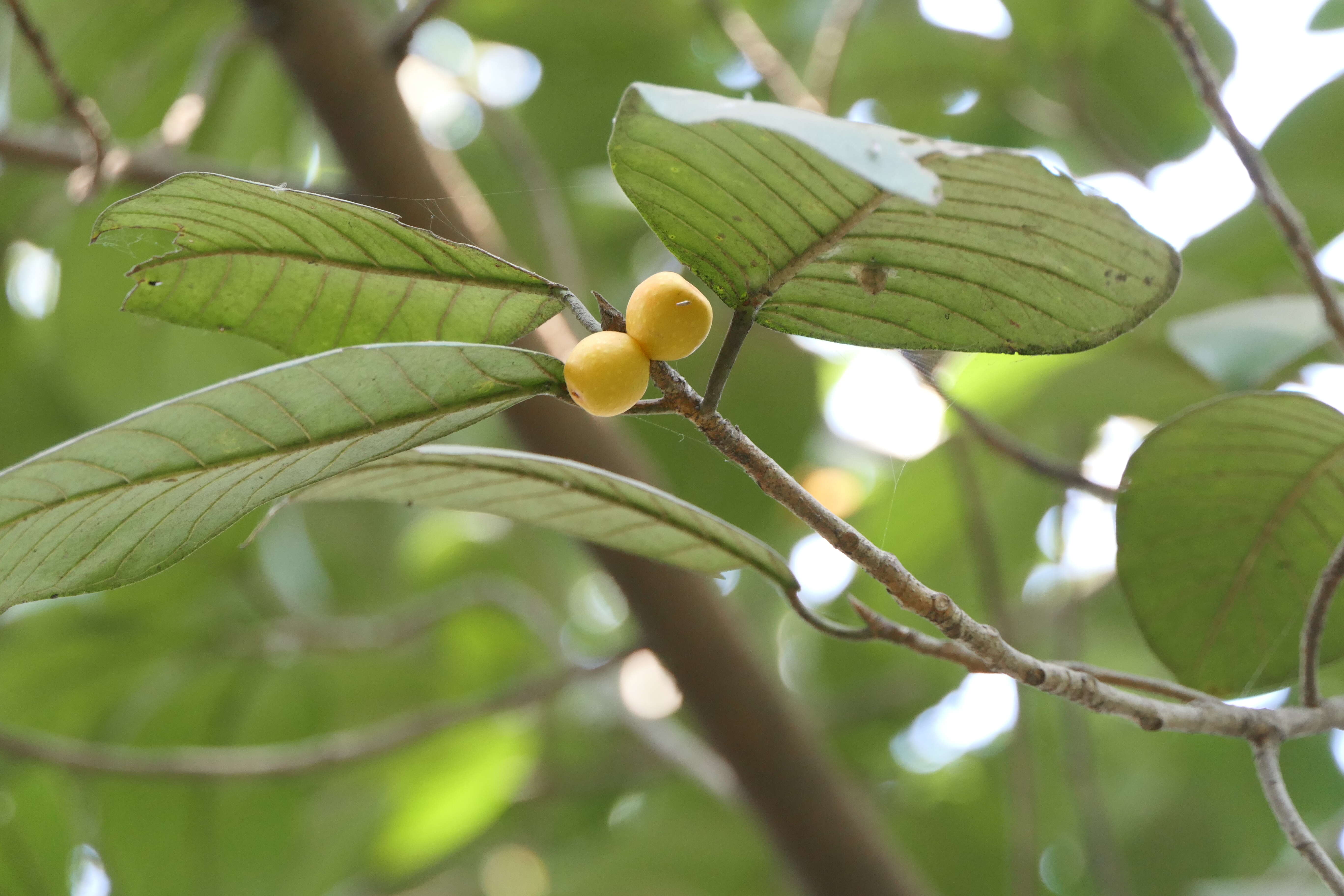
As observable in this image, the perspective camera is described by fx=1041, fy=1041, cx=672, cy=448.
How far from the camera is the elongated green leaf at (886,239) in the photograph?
0.30 m

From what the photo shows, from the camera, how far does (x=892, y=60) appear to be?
51.9 inches

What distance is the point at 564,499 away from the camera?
18.5 inches

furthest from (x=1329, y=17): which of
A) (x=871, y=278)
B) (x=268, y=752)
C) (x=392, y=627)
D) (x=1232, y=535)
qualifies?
(x=268, y=752)

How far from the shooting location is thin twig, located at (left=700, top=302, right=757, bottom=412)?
321 mm

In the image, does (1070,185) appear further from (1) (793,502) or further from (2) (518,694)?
(2) (518,694)

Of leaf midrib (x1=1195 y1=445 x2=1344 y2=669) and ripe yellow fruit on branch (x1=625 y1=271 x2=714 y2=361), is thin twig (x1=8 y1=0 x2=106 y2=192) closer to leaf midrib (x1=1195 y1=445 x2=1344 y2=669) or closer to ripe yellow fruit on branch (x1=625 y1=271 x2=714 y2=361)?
ripe yellow fruit on branch (x1=625 y1=271 x2=714 y2=361)

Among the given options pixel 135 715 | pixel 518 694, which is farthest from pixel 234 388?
pixel 135 715

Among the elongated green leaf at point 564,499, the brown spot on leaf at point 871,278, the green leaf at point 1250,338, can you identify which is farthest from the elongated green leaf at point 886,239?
the green leaf at point 1250,338

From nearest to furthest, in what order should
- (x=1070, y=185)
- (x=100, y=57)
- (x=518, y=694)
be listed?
(x=1070, y=185) → (x=518, y=694) → (x=100, y=57)

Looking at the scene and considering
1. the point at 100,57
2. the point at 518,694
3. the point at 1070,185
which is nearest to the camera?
the point at 1070,185

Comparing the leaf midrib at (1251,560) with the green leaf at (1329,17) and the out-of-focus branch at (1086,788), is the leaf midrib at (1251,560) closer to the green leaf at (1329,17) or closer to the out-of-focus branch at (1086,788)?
the out-of-focus branch at (1086,788)

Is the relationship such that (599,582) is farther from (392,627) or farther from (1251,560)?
(1251,560)

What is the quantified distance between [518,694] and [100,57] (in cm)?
92

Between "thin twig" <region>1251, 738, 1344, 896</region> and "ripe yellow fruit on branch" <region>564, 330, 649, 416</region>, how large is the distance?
0.29 m
